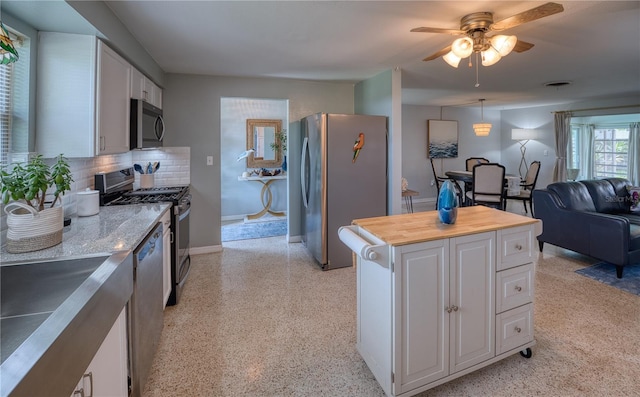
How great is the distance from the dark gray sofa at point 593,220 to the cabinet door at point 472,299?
241cm

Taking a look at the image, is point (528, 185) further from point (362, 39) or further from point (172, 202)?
point (172, 202)

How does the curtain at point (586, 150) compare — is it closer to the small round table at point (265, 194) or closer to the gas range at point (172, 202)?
the small round table at point (265, 194)

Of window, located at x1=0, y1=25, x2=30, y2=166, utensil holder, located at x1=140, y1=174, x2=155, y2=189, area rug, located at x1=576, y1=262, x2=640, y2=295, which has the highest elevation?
window, located at x1=0, y1=25, x2=30, y2=166

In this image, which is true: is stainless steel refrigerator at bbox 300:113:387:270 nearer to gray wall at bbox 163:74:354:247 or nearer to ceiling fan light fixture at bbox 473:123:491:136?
gray wall at bbox 163:74:354:247

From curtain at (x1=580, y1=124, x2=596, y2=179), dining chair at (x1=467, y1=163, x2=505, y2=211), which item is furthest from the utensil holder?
curtain at (x1=580, y1=124, x2=596, y2=179)

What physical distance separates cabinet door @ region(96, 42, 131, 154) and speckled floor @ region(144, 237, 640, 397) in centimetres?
143

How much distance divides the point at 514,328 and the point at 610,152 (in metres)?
7.26

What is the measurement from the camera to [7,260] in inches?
47.8

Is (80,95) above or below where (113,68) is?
below

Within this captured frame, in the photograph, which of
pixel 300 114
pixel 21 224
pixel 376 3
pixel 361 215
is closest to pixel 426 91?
pixel 300 114

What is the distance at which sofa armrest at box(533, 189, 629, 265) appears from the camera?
299 centimetres

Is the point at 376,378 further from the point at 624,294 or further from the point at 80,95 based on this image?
the point at 624,294

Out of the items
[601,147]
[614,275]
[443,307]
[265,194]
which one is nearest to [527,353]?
[443,307]

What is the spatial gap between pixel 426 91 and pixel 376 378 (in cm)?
482
